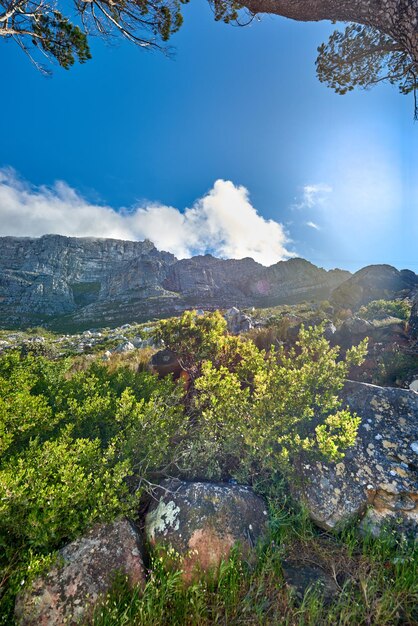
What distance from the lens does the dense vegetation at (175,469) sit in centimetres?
207

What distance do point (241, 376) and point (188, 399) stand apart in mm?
1209

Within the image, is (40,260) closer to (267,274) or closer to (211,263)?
(211,263)

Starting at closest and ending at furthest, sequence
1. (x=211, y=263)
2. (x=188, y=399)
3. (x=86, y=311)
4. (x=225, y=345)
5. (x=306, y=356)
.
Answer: (x=306, y=356) → (x=188, y=399) → (x=225, y=345) → (x=86, y=311) → (x=211, y=263)

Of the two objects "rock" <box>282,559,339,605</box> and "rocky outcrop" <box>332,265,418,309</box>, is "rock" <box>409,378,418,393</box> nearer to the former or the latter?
"rock" <box>282,559,339,605</box>

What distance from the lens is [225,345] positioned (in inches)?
217

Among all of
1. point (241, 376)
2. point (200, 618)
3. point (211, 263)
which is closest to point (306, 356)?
point (241, 376)

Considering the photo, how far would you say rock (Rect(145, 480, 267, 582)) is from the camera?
2.50m

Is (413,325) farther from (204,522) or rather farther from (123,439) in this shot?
(123,439)

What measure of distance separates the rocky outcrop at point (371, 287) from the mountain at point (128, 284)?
185ft

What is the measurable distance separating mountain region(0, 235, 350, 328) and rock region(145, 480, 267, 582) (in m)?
89.5

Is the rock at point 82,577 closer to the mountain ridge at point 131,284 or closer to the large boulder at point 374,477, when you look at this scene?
the large boulder at point 374,477

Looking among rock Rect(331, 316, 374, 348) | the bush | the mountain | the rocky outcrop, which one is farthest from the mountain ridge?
the bush

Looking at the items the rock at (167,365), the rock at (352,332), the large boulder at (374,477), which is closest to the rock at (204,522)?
the large boulder at (374,477)

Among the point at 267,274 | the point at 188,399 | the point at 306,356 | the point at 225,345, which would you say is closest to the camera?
the point at 306,356
